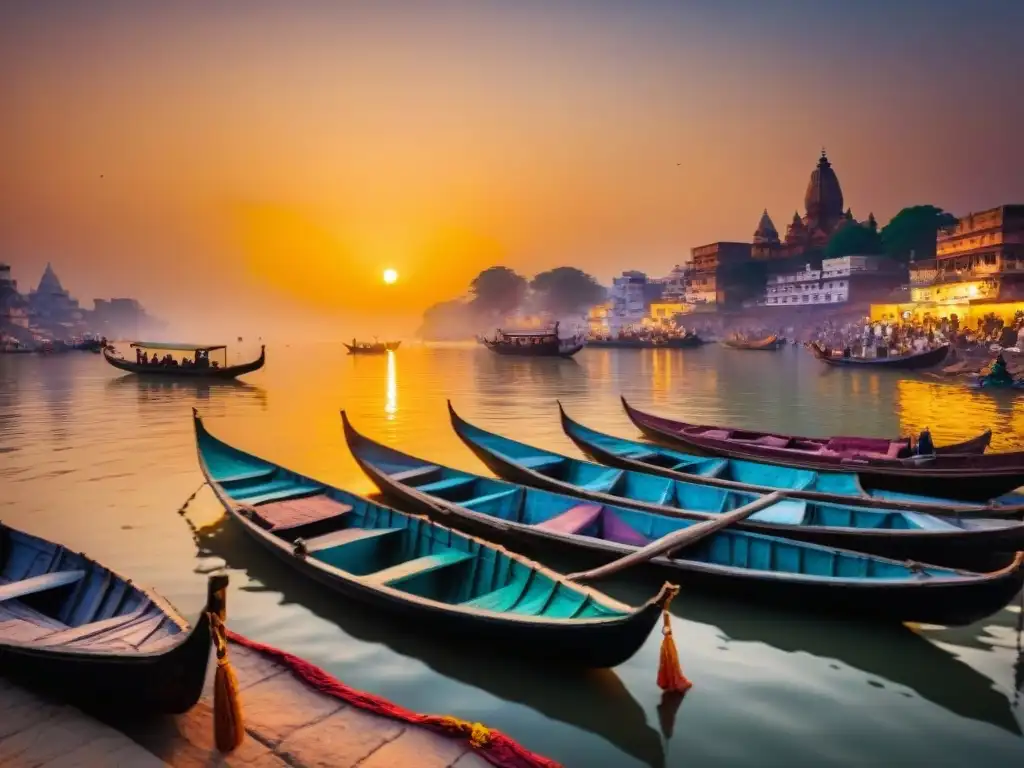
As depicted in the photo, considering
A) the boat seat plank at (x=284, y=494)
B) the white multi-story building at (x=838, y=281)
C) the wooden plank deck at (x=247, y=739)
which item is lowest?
the wooden plank deck at (x=247, y=739)

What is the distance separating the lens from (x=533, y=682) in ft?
15.3

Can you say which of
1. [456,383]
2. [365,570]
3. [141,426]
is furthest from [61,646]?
[456,383]

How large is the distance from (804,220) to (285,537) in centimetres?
8753

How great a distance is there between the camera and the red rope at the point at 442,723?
11.3 feet

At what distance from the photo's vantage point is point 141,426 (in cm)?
1739

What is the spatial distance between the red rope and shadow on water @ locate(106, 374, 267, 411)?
1889cm

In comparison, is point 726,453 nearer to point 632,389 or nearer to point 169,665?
point 169,665

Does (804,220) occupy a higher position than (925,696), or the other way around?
(804,220)

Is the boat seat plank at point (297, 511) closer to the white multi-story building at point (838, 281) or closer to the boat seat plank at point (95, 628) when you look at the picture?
the boat seat plank at point (95, 628)

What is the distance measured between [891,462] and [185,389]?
84.0 feet

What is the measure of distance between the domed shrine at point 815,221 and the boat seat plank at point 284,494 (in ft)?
264

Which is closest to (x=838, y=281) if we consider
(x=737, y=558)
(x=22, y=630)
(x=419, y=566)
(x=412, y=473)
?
(x=412, y=473)

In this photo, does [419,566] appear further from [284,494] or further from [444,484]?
[284,494]

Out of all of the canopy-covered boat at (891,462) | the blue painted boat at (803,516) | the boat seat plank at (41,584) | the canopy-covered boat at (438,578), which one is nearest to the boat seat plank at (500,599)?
the canopy-covered boat at (438,578)
